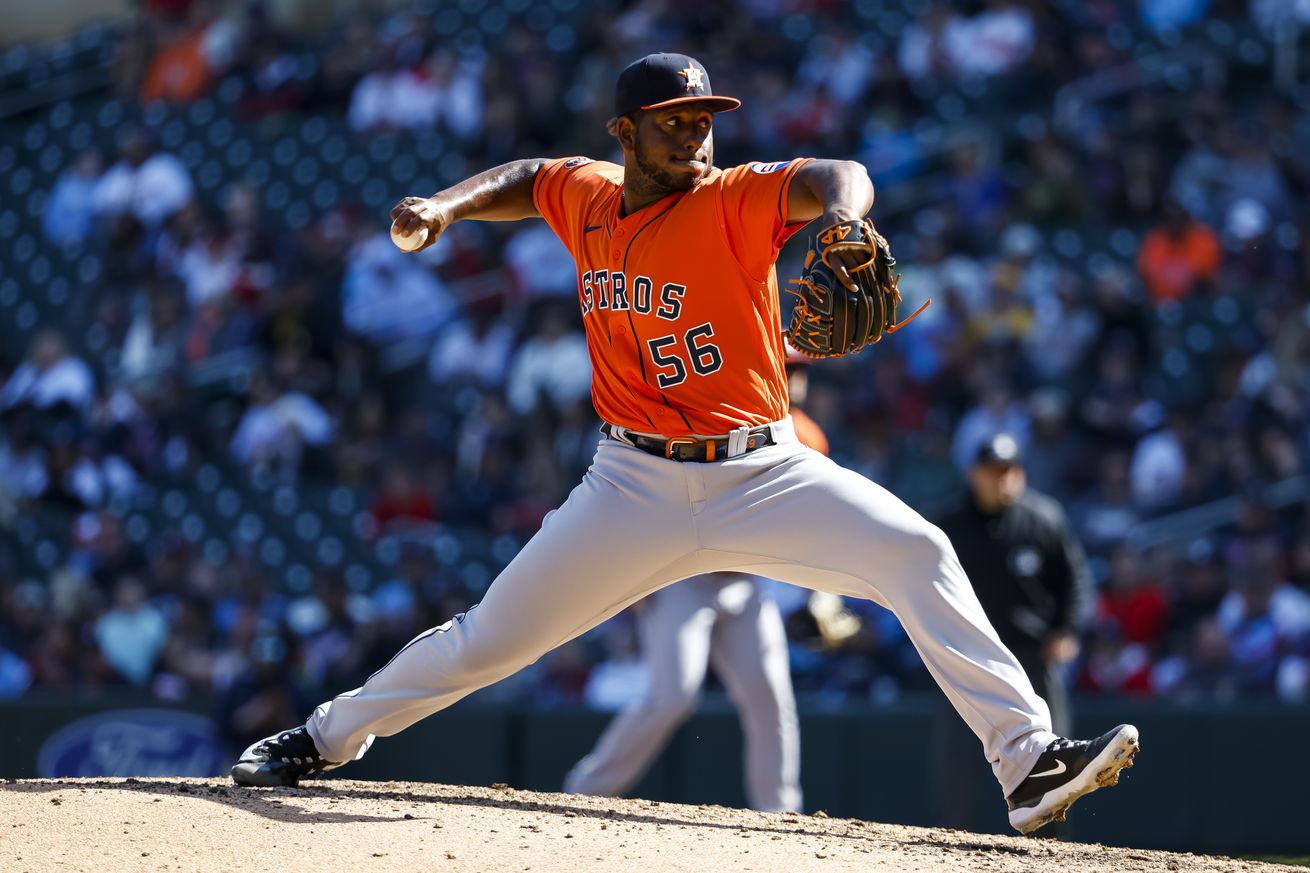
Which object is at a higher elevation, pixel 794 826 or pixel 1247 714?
pixel 794 826

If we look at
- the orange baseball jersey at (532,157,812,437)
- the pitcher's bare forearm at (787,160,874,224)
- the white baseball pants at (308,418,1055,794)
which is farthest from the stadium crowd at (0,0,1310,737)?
the pitcher's bare forearm at (787,160,874,224)

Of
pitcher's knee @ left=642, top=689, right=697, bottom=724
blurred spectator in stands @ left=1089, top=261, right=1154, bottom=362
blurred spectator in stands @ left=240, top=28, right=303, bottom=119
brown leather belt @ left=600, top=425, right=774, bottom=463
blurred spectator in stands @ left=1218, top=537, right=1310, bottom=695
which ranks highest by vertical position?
brown leather belt @ left=600, top=425, right=774, bottom=463

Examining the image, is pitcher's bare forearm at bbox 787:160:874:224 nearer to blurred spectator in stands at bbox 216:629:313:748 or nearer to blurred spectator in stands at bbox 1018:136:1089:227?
blurred spectator in stands at bbox 216:629:313:748

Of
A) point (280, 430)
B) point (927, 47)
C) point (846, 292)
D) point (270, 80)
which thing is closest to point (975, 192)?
point (927, 47)

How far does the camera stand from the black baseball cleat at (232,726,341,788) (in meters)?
4.70

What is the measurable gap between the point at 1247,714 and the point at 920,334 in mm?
3536

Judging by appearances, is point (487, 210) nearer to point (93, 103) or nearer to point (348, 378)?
point (348, 378)

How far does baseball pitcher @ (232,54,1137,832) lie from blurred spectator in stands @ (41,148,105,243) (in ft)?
35.7

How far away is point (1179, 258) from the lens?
10.8 metres

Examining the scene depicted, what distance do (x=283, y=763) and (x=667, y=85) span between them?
2.06 meters

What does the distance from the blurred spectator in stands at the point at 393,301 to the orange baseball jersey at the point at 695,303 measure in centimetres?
810

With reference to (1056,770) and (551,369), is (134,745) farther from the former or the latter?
(1056,770)

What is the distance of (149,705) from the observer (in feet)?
28.8

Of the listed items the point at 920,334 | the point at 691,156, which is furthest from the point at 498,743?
the point at 691,156
